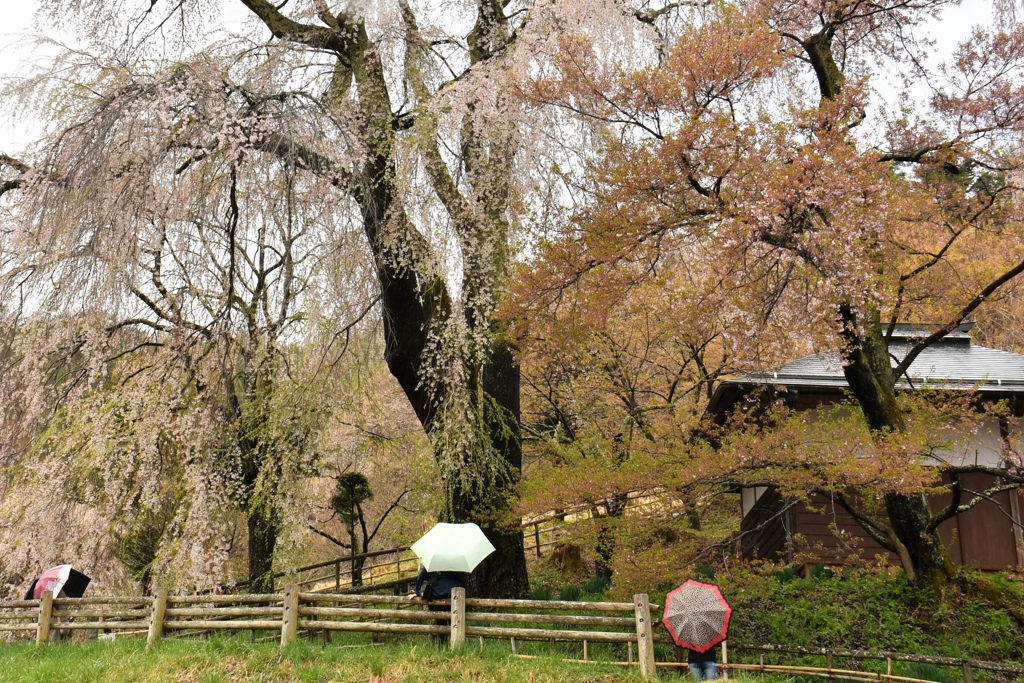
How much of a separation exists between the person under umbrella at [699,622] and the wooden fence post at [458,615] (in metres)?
1.76

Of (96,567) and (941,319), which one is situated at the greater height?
(941,319)

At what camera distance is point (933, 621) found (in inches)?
337

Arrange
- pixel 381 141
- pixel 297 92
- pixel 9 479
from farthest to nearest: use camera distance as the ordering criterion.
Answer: pixel 9 479 < pixel 381 141 < pixel 297 92

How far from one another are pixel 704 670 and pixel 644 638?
0.55m

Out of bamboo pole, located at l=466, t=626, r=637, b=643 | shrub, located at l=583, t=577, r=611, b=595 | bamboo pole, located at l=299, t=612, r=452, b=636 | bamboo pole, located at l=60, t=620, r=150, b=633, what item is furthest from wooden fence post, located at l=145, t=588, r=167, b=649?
shrub, located at l=583, t=577, r=611, b=595

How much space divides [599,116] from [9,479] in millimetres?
8244

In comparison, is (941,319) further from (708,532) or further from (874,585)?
(708,532)

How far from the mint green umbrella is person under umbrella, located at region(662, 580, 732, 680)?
1648 millimetres

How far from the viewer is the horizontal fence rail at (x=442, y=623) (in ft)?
19.0

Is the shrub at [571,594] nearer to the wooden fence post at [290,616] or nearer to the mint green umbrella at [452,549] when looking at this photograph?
the mint green umbrella at [452,549]

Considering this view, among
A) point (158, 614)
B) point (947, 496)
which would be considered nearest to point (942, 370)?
point (947, 496)

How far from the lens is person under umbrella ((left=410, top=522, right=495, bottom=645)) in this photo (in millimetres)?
6227

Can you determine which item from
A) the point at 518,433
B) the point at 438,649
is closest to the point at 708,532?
the point at 518,433

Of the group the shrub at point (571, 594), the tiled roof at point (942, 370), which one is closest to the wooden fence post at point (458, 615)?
the shrub at point (571, 594)
